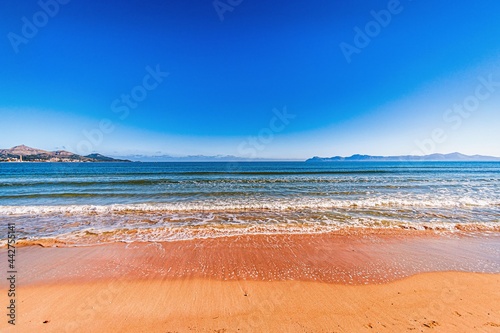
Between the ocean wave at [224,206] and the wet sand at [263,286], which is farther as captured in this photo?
the ocean wave at [224,206]

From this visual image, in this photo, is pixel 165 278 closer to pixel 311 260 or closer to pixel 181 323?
pixel 181 323

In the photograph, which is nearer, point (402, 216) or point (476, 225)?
point (476, 225)

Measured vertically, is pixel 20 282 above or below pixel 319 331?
below

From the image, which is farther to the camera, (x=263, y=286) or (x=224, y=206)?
(x=224, y=206)

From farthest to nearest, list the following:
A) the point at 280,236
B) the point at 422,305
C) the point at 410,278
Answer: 1. the point at 280,236
2. the point at 410,278
3. the point at 422,305

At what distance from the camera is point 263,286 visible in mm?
4391

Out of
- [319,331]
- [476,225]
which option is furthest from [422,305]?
[476,225]

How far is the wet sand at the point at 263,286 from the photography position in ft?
11.1

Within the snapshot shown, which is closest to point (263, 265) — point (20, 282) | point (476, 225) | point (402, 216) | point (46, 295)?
point (46, 295)

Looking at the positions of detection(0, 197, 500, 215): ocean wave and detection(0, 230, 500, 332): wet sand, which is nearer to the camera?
detection(0, 230, 500, 332): wet sand

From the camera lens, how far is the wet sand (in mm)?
3371

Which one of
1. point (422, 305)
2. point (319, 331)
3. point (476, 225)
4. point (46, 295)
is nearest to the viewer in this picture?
point (319, 331)

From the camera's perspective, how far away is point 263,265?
17.5 ft

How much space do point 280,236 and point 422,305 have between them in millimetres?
4283
